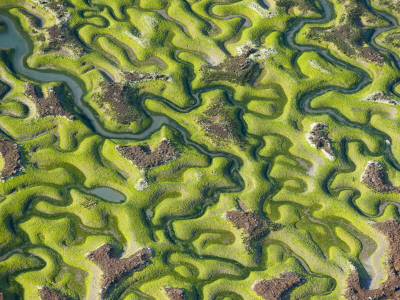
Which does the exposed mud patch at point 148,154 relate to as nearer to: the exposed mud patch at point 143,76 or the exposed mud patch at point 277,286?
the exposed mud patch at point 143,76

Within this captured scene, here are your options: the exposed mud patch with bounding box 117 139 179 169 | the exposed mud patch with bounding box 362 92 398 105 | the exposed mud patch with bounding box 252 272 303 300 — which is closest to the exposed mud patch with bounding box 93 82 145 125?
the exposed mud patch with bounding box 117 139 179 169

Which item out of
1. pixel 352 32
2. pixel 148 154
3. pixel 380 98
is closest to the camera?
pixel 148 154

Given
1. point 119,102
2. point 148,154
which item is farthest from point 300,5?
point 148,154

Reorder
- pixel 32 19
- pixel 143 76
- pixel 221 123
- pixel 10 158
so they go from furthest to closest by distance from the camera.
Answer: pixel 32 19 < pixel 143 76 < pixel 221 123 < pixel 10 158

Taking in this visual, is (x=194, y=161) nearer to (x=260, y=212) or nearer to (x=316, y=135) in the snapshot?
(x=260, y=212)

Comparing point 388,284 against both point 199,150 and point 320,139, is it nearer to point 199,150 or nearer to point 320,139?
point 320,139

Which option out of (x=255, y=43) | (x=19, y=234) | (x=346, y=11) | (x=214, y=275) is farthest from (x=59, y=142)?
(x=346, y=11)

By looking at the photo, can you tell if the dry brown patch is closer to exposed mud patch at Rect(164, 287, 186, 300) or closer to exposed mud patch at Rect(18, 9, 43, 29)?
exposed mud patch at Rect(164, 287, 186, 300)
